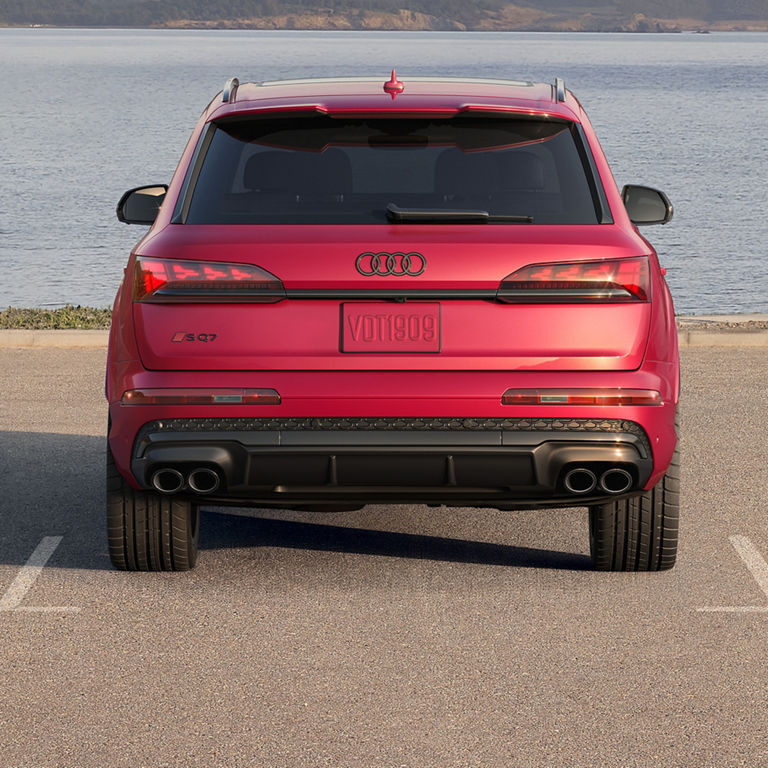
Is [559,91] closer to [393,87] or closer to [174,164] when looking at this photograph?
[393,87]

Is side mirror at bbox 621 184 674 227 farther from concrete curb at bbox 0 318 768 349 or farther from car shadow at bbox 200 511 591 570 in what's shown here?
concrete curb at bbox 0 318 768 349

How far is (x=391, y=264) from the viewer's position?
5105 mm

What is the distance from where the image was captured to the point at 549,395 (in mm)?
5113

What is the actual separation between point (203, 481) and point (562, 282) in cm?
144

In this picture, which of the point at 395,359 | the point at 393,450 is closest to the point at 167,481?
the point at 393,450

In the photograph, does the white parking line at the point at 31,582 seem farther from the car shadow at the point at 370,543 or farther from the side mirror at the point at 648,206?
the side mirror at the point at 648,206

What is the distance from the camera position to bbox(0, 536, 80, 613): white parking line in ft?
18.4

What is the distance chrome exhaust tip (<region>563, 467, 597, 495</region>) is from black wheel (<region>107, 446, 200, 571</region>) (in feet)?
4.92

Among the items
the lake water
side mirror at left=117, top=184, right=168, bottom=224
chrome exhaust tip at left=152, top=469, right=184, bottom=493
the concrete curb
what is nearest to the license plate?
chrome exhaust tip at left=152, top=469, right=184, bottom=493

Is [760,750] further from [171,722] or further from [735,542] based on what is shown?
[735,542]

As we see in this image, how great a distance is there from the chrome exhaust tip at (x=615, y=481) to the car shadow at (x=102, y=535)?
99cm

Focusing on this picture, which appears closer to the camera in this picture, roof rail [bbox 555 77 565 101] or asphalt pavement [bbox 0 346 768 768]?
asphalt pavement [bbox 0 346 768 768]

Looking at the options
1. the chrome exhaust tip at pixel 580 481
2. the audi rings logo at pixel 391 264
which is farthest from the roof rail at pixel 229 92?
the chrome exhaust tip at pixel 580 481

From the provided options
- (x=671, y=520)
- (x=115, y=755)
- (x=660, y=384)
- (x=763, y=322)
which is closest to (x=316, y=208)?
(x=660, y=384)
